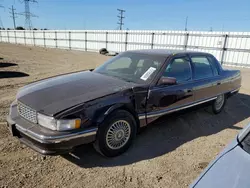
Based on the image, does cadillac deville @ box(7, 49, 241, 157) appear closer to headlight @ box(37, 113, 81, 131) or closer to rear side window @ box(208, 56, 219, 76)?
headlight @ box(37, 113, 81, 131)

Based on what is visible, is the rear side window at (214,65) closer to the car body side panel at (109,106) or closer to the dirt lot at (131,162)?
the dirt lot at (131,162)

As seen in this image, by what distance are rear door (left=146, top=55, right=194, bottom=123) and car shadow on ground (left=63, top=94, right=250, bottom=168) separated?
20cm

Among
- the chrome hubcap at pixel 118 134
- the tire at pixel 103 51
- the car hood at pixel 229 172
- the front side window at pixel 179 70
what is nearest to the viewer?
the car hood at pixel 229 172

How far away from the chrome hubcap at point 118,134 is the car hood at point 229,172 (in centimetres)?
153

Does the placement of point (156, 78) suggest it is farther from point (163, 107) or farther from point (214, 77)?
point (214, 77)

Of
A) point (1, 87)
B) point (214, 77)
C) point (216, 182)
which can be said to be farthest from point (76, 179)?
point (1, 87)

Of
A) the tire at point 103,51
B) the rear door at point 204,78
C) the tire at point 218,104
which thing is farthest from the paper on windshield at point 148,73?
the tire at point 103,51

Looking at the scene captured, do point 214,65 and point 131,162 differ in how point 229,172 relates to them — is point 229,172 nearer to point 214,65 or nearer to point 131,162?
point 131,162

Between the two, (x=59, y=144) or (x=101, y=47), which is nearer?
(x=59, y=144)

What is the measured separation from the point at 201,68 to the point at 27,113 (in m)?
3.50

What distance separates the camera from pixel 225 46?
1497 cm

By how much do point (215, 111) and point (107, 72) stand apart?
2902 mm

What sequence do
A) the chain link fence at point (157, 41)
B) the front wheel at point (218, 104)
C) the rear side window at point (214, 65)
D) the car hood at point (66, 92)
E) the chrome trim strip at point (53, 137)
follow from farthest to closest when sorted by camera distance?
the chain link fence at point (157, 41) < the front wheel at point (218, 104) < the rear side window at point (214, 65) < the car hood at point (66, 92) < the chrome trim strip at point (53, 137)

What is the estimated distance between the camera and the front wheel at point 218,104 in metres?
4.74
